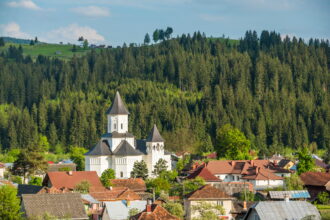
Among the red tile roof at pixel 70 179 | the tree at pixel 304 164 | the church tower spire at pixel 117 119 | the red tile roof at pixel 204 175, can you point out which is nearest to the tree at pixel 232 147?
the tree at pixel 304 164

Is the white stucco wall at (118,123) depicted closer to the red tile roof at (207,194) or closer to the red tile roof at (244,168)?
the red tile roof at (244,168)

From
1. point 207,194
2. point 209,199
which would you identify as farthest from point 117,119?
point 209,199

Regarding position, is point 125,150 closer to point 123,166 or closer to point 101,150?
point 123,166

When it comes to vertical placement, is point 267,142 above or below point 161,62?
below

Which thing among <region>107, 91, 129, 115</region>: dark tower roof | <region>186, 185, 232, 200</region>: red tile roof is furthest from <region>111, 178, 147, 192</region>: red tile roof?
<region>107, 91, 129, 115</region>: dark tower roof

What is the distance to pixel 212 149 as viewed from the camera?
138 m

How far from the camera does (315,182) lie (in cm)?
7900

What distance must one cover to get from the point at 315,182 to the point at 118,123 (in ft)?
100

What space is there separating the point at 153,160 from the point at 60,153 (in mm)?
48505

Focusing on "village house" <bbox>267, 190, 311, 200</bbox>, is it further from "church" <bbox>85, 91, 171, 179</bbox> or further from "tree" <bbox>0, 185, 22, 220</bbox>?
"tree" <bbox>0, 185, 22, 220</bbox>

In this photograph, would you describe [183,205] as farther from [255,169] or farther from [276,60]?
[276,60]

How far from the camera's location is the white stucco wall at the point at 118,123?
3920 inches

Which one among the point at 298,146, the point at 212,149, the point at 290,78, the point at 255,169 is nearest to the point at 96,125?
the point at 212,149

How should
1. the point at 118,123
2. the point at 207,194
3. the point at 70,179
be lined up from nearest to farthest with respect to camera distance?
the point at 207,194 → the point at 70,179 → the point at 118,123
